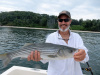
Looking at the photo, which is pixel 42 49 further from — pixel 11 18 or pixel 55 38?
pixel 11 18

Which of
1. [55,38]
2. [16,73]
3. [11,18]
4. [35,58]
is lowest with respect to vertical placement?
[16,73]

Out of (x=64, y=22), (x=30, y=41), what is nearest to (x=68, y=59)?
(x=64, y=22)

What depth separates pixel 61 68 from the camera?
274 cm

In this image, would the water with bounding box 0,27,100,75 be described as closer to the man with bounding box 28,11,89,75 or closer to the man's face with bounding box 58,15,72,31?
the man with bounding box 28,11,89,75

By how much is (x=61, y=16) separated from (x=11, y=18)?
432 feet

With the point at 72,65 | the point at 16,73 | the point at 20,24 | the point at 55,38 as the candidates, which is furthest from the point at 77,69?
the point at 20,24

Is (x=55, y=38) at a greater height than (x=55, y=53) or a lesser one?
greater

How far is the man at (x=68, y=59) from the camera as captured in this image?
2.71 metres

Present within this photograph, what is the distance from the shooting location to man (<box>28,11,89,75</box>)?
107 inches

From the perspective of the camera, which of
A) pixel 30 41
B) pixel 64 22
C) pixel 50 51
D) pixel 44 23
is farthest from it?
pixel 44 23

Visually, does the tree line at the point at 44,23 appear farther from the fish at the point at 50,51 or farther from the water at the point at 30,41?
the fish at the point at 50,51

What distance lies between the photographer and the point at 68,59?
279cm

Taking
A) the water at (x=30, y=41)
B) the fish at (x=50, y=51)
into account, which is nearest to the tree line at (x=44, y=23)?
the water at (x=30, y=41)

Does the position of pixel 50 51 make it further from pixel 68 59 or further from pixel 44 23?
pixel 44 23
